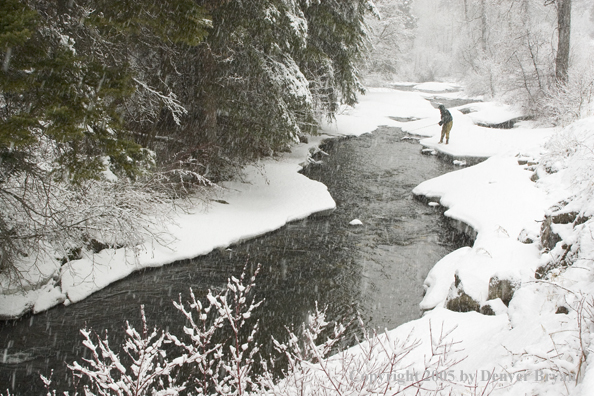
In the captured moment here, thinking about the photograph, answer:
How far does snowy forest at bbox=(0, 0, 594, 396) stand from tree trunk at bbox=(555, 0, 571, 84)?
0.05m

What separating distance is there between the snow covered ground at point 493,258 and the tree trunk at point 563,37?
2.99 meters

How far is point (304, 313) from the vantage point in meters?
6.62

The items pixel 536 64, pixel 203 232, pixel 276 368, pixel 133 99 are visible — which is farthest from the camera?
pixel 536 64

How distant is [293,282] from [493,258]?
11.1ft

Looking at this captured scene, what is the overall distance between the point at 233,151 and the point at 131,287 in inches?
195

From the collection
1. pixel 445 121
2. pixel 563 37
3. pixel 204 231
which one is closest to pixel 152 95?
pixel 204 231

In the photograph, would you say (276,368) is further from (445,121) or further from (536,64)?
(536,64)

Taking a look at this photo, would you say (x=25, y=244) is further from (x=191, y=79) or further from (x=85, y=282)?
(x=191, y=79)

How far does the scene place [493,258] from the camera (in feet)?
22.8

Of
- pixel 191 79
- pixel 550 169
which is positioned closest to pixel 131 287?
pixel 191 79

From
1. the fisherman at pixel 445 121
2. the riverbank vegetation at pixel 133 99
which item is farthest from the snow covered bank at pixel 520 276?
the riverbank vegetation at pixel 133 99

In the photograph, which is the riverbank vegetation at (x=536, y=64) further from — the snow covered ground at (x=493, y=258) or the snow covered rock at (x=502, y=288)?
the snow covered rock at (x=502, y=288)

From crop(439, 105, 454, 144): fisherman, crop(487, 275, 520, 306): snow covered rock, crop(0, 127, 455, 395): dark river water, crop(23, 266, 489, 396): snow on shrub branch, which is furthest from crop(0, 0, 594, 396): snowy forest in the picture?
crop(439, 105, 454, 144): fisherman

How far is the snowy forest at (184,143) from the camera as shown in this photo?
298cm
